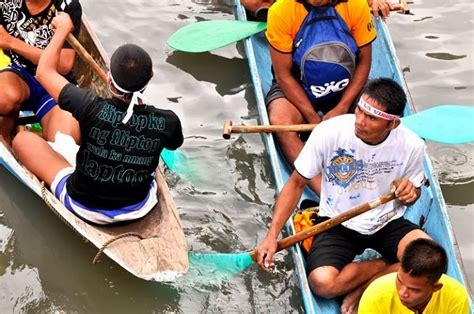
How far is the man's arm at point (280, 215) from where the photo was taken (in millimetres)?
4688

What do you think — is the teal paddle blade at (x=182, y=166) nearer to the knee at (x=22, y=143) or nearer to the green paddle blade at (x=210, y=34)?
the knee at (x=22, y=143)

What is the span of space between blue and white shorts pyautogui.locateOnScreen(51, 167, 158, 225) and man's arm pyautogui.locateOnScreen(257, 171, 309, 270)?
0.86 metres

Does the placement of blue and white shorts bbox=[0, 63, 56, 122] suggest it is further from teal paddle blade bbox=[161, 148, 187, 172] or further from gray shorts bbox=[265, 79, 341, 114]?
gray shorts bbox=[265, 79, 341, 114]

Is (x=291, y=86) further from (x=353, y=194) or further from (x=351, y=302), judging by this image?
(x=351, y=302)

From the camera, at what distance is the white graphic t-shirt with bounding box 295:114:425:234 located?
15.3 feet

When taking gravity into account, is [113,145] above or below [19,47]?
below

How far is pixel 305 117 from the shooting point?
19.4 ft

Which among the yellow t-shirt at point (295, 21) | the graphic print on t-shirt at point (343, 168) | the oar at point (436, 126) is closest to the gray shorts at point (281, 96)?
the yellow t-shirt at point (295, 21)

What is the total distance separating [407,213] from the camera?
5.54 meters

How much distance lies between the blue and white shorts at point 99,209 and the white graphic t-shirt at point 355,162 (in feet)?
3.44

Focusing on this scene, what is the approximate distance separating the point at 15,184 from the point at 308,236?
7.77ft

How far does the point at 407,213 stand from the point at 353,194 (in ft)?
2.97

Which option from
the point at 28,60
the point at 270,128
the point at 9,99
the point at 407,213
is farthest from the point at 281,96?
the point at 9,99

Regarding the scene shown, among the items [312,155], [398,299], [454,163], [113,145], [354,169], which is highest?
[113,145]
